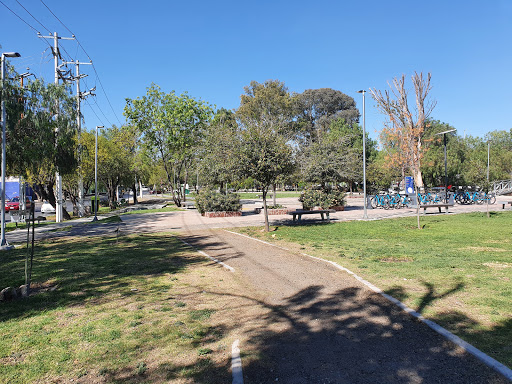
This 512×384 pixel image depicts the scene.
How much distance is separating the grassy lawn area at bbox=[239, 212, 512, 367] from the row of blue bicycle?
11.0 m

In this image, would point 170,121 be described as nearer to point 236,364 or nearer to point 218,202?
point 218,202

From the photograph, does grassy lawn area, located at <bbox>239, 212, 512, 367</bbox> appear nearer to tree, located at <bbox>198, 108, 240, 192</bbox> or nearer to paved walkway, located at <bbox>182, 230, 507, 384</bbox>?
paved walkway, located at <bbox>182, 230, 507, 384</bbox>

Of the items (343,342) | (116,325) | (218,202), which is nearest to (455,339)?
(343,342)

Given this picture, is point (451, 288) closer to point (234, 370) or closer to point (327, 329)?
point (327, 329)

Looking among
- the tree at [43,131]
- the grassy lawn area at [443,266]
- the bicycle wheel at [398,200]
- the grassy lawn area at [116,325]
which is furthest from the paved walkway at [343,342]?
the bicycle wheel at [398,200]

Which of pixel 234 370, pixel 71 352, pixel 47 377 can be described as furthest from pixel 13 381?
pixel 234 370

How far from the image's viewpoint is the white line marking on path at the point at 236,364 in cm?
333

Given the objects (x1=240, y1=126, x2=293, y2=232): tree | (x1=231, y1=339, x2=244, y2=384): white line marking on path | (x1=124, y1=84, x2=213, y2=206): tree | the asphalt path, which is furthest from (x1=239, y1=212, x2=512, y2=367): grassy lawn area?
(x1=124, y1=84, x2=213, y2=206): tree

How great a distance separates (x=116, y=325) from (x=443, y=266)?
6.41 meters

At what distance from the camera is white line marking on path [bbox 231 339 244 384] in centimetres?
333

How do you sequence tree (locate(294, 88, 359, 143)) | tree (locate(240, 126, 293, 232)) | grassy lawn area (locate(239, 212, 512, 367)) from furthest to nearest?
1. tree (locate(294, 88, 359, 143))
2. tree (locate(240, 126, 293, 232))
3. grassy lawn area (locate(239, 212, 512, 367))

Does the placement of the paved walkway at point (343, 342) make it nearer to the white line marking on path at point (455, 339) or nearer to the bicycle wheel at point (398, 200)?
the white line marking on path at point (455, 339)

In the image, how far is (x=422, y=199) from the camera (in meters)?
26.3

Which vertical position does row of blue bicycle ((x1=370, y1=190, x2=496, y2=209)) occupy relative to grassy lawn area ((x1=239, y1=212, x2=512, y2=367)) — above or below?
above
